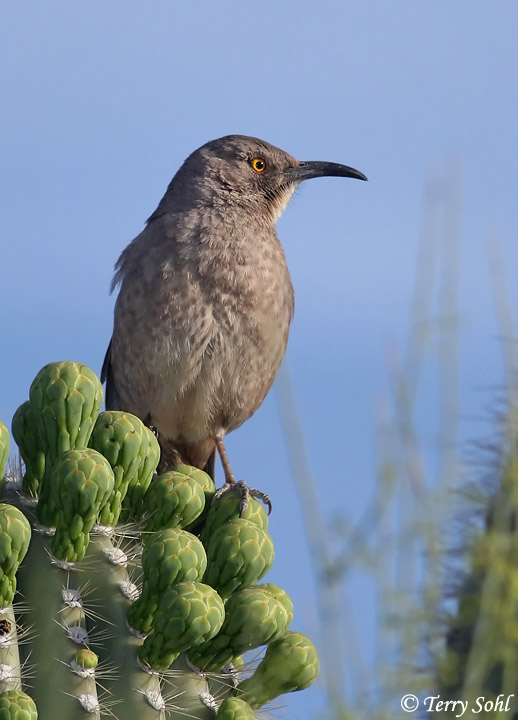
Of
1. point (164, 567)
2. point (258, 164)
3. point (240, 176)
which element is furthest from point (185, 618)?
point (258, 164)

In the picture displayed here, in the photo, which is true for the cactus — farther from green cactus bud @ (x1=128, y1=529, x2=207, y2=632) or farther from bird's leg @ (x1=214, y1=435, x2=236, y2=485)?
bird's leg @ (x1=214, y1=435, x2=236, y2=485)

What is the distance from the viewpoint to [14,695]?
228 cm

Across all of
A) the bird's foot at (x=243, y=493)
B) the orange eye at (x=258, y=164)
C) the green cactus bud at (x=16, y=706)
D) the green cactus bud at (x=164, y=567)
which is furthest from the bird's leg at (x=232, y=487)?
the orange eye at (x=258, y=164)

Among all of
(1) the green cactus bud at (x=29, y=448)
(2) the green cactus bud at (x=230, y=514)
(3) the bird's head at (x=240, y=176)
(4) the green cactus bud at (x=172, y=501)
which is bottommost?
(2) the green cactus bud at (x=230, y=514)

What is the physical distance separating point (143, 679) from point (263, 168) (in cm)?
342

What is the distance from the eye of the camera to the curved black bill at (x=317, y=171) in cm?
561

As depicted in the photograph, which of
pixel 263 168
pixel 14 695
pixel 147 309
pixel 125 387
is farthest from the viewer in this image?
pixel 263 168

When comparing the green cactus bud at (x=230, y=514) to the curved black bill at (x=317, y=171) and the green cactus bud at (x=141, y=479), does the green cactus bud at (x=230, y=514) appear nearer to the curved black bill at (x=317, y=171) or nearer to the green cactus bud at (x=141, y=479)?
the green cactus bud at (x=141, y=479)

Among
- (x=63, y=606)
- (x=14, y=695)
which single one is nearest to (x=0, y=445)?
(x=63, y=606)

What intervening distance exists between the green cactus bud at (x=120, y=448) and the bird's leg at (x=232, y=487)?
0.41 metres

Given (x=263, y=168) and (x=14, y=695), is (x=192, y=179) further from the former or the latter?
(x=14, y=695)

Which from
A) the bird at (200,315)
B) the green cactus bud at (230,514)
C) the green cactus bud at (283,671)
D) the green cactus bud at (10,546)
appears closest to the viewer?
the green cactus bud at (10,546)

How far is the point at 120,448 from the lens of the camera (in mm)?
2775

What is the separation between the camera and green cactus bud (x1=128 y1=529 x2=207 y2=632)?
255cm
